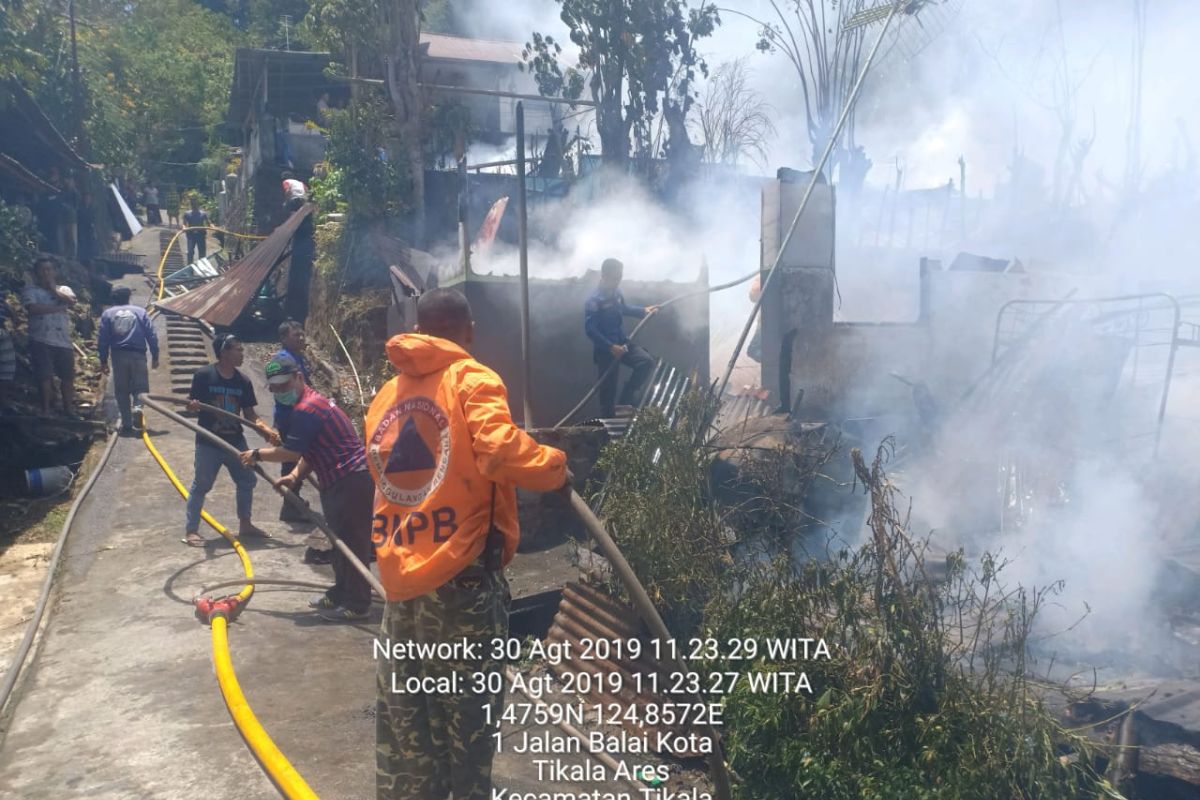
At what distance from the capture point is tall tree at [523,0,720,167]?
15.9 m

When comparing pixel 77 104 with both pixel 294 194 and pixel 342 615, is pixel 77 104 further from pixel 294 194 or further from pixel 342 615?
pixel 342 615

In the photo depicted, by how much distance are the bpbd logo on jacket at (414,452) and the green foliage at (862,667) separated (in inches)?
82.9

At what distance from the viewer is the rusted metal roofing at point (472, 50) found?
78.6 ft

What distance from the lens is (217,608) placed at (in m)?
4.73

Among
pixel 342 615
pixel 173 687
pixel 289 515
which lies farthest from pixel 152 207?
pixel 173 687

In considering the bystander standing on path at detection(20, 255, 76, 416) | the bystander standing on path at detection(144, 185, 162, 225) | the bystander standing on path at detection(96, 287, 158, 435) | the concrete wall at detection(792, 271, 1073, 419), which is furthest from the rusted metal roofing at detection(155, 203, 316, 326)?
the bystander standing on path at detection(144, 185, 162, 225)

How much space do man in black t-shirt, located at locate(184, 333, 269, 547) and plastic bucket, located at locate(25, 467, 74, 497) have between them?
3.01m

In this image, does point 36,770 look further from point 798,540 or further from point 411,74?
point 411,74

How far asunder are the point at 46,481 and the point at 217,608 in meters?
5.35

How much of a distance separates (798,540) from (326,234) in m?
11.6

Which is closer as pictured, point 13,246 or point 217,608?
point 217,608

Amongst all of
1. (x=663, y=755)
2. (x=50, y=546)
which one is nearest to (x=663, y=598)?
(x=663, y=755)

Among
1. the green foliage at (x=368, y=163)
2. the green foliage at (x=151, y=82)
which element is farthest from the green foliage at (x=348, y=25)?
the green foliage at (x=151, y=82)

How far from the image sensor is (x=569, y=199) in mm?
16234
